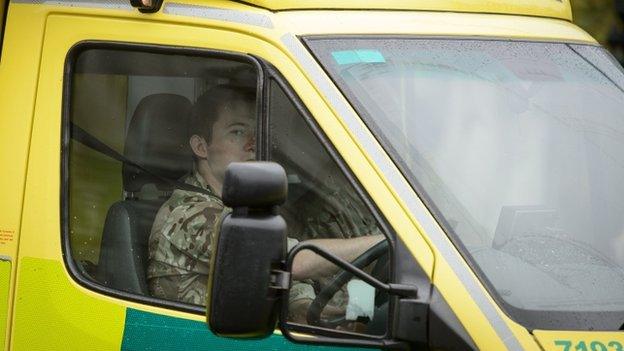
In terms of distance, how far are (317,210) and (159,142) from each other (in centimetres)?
52

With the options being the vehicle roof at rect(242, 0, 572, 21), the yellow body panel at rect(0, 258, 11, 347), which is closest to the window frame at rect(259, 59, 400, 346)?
the vehicle roof at rect(242, 0, 572, 21)

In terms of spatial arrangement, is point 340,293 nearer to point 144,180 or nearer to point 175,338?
point 175,338

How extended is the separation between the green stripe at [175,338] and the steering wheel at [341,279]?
8 cm

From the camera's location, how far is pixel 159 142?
13.7 ft

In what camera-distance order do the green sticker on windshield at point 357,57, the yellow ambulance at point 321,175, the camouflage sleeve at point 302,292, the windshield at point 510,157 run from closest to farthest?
the yellow ambulance at point 321,175 → the windshield at point 510,157 → the camouflage sleeve at point 302,292 → the green sticker on windshield at point 357,57

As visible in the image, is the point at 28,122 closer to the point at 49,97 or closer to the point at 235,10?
the point at 49,97

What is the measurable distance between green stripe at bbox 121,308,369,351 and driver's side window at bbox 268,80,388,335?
4.1 inches

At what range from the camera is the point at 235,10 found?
4.03 m

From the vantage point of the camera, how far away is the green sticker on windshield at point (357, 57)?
12.8 feet

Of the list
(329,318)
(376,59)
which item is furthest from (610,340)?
(376,59)

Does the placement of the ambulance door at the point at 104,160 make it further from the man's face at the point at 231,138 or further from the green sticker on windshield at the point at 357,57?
the green sticker on windshield at the point at 357,57

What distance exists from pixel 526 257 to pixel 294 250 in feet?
1.98

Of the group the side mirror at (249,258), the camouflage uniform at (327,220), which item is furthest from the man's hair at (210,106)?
the side mirror at (249,258)

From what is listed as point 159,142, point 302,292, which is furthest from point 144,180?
point 302,292
